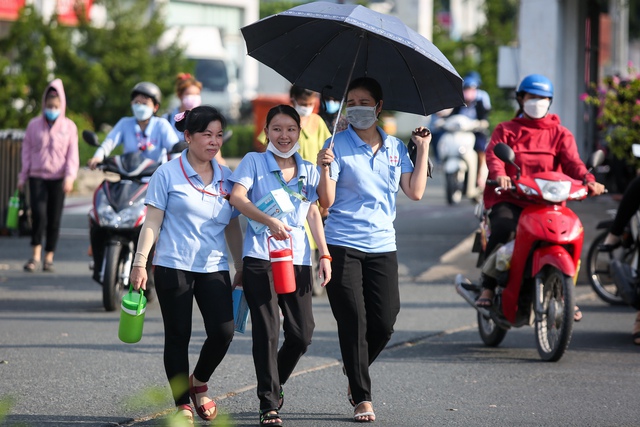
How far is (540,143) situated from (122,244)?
3728mm

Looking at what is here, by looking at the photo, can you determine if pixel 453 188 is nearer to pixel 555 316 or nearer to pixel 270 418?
pixel 555 316

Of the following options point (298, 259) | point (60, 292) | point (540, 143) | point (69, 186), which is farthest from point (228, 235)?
point (69, 186)

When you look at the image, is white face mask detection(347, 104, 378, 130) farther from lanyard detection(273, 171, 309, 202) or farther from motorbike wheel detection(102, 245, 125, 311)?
motorbike wheel detection(102, 245, 125, 311)

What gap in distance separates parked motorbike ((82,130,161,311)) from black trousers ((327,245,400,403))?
424 centimetres

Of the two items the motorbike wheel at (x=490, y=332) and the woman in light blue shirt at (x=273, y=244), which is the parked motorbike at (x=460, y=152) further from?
the woman in light blue shirt at (x=273, y=244)

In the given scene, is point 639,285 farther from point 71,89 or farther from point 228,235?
point 71,89

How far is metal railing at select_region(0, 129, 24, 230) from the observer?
628 inches

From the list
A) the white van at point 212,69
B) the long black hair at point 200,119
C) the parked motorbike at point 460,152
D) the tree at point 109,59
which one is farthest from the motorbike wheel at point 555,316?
the white van at point 212,69

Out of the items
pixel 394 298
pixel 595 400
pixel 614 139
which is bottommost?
pixel 595 400

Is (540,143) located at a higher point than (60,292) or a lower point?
higher

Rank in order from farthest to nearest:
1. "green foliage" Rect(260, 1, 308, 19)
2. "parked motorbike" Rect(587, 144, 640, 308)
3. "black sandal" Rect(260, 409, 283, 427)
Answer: "green foliage" Rect(260, 1, 308, 19)
"parked motorbike" Rect(587, 144, 640, 308)
"black sandal" Rect(260, 409, 283, 427)

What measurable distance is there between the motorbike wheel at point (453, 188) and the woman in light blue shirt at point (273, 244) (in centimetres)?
1361

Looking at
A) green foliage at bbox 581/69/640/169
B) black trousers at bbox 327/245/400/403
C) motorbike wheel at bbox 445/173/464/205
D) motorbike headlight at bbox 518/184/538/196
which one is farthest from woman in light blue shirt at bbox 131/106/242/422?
motorbike wheel at bbox 445/173/464/205

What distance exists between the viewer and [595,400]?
6949 mm
